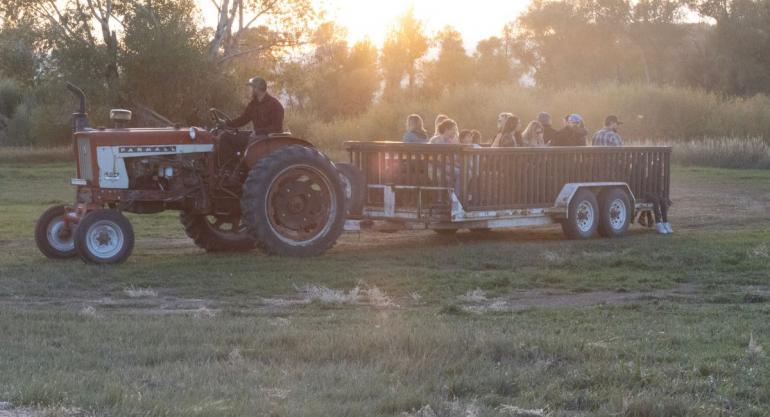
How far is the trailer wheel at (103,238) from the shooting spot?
12672 mm

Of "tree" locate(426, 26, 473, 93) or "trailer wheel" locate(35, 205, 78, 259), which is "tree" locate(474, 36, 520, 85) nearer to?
"tree" locate(426, 26, 473, 93)

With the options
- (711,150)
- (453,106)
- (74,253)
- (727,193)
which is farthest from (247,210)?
(453,106)

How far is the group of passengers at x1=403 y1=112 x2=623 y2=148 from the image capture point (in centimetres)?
1664

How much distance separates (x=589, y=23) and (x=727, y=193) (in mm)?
52021

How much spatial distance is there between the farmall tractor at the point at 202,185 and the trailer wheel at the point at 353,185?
0.75 m

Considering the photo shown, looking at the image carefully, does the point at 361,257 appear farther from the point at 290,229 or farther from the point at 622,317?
the point at 622,317

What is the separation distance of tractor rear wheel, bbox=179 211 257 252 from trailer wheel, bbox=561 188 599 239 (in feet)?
14.4

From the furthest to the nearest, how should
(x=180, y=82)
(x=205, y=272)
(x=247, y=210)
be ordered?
(x=180, y=82), (x=247, y=210), (x=205, y=272)

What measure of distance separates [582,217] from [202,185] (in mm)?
5609

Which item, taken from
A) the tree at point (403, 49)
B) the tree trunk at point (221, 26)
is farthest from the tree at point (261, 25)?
the tree at point (403, 49)

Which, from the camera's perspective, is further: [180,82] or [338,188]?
[180,82]

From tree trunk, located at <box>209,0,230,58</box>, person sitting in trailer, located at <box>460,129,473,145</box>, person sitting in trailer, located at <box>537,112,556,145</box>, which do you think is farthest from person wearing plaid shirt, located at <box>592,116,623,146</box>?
tree trunk, located at <box>209,0,230,58</box>

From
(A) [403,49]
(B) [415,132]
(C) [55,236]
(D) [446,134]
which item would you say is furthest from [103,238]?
(A) [403,49]

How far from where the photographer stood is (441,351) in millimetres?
7359
